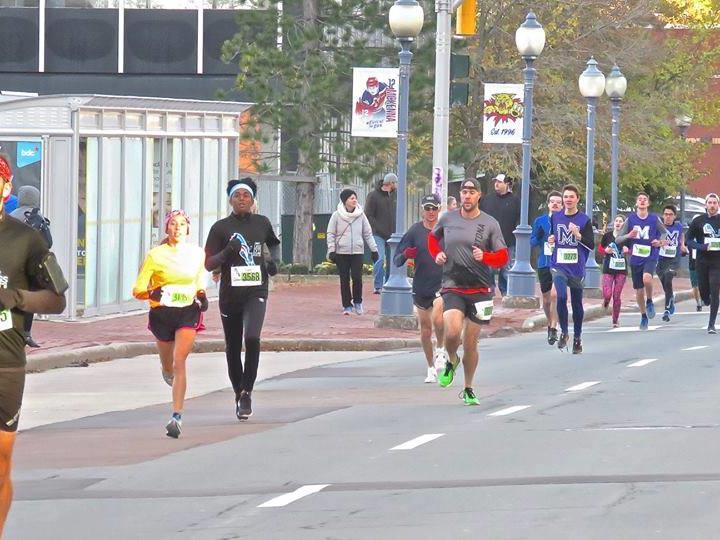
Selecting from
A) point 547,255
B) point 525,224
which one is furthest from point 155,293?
point 525,224

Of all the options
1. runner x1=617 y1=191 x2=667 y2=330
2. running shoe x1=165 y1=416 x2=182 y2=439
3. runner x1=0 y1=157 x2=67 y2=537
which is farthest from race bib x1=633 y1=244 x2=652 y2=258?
runner x1=0 y1=157 x2=67 y2=537

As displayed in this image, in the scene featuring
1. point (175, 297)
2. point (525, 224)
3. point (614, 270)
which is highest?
point (525, 224)

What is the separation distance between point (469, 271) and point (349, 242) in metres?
10.7

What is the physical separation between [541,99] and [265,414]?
2782cm

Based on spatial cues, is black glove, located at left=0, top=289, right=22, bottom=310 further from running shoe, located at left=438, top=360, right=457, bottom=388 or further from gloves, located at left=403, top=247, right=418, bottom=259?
gloves, located at left=403, top=247, right=418, bottom=259

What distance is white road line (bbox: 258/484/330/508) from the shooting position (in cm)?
988

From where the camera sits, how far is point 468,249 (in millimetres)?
15523

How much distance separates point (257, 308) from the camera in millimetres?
14273

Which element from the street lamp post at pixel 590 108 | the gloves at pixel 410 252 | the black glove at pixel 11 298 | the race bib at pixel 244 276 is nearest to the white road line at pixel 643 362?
the gloves at pixel 410 252

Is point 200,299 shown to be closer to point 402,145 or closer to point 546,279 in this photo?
point 546,279

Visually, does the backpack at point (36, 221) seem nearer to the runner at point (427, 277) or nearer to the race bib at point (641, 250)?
the runner at point (427, 277)

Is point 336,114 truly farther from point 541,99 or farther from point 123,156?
point 123,156

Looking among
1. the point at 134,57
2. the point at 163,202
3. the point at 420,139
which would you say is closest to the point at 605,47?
the point at 420,139

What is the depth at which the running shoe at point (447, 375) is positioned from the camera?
53.2ft
